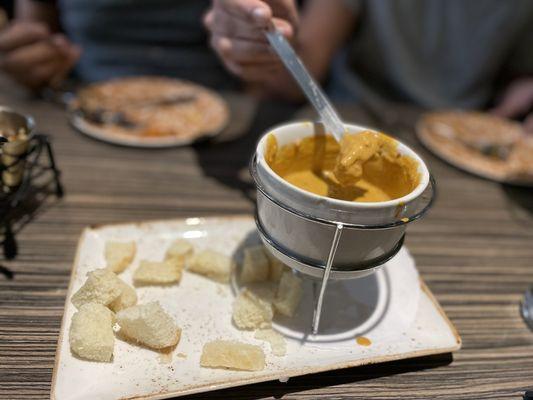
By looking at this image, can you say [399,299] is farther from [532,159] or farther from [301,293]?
[532,159]

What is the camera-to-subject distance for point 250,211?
124 cm

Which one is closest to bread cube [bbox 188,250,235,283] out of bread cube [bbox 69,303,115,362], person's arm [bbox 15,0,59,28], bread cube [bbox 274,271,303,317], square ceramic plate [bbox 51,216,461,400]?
square ceramic plate [bbox 51,216,461,400]

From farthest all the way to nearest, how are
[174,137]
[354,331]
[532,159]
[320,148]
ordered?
[532,159] → [174,137] → [320,148] → [354,331]

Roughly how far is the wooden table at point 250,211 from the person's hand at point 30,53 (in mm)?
96

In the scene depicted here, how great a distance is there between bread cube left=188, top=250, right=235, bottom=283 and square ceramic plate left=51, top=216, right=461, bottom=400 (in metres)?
0.02

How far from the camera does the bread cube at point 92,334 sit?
27.6 inches

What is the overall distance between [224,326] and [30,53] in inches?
56.2

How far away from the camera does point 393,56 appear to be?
2.24 metres

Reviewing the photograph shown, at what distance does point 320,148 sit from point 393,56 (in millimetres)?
1536

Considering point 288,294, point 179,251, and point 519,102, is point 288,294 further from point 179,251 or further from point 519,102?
point 519,102

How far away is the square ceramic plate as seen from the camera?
0.69m

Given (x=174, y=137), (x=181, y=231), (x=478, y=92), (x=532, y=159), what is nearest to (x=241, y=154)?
(x=174, y=137)

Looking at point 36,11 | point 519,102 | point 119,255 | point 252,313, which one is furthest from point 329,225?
point 36,11

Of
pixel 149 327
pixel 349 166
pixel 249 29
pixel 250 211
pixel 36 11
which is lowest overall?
pixel 250 211
